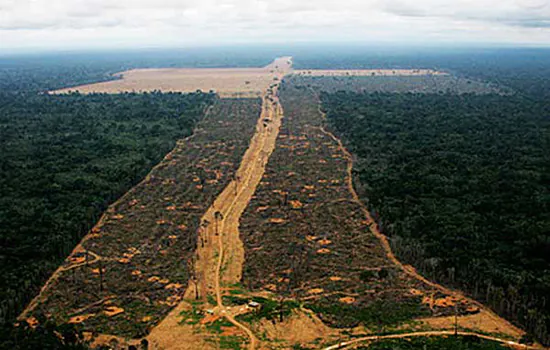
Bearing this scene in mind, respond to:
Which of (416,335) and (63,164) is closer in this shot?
(416,335)

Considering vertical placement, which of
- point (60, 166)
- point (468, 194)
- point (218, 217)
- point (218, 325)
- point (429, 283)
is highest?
point (60, 166)

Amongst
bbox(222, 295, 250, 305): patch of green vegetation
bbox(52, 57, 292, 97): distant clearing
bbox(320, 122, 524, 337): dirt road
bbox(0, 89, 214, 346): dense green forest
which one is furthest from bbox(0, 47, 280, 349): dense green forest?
bbox(320, 122, 524, 337): dirt road

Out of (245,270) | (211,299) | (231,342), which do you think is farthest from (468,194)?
(231,342)

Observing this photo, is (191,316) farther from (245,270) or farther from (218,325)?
(245,270)

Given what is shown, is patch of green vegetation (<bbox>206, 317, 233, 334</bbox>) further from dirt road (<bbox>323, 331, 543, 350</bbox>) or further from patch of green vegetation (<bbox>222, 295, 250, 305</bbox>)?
dirt road (<bbox>323, 331, 543, 350</bbox>)

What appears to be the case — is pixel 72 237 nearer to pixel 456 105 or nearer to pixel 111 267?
pixel 111 267

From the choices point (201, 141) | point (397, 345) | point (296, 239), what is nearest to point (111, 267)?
point (296, 239)
